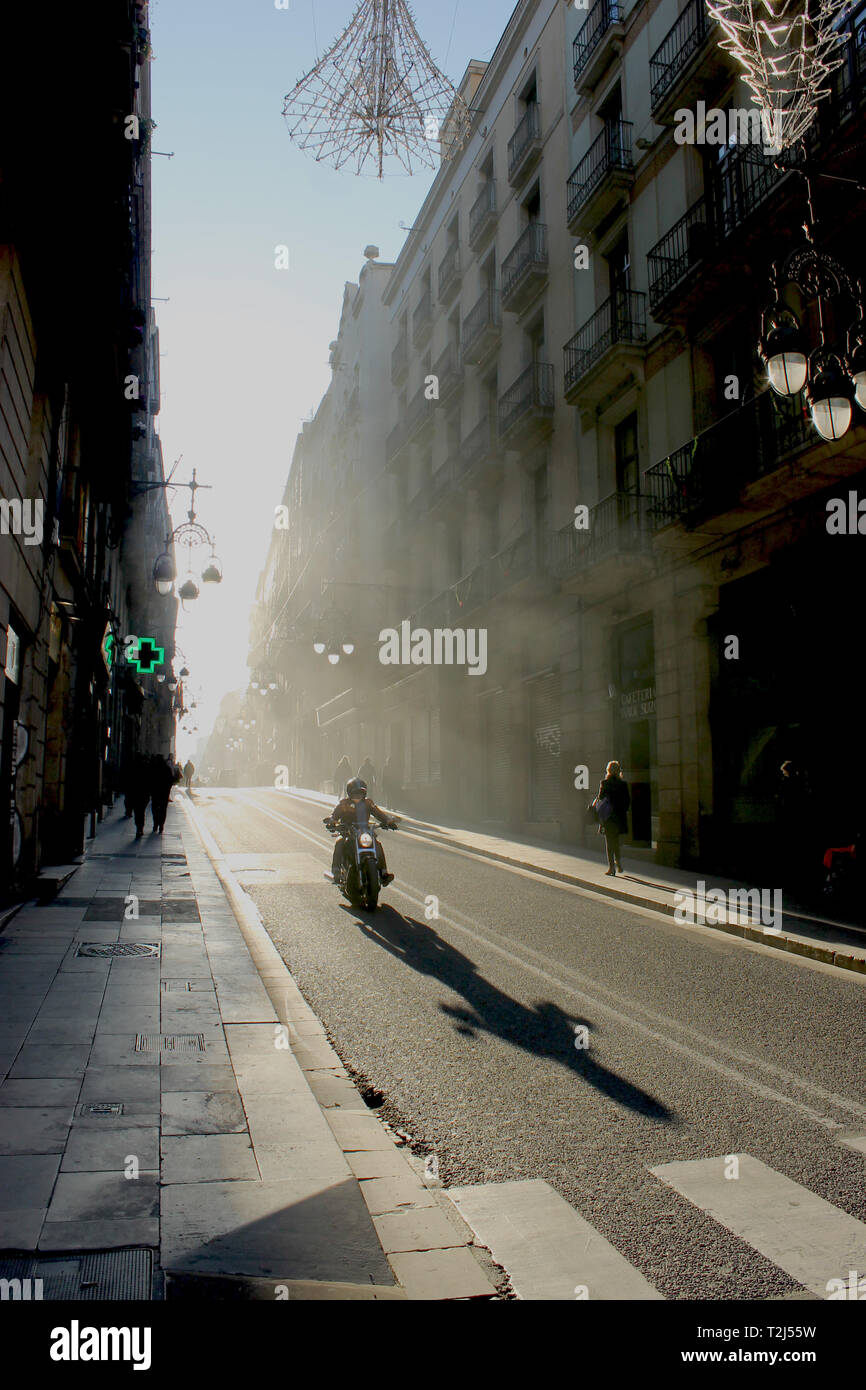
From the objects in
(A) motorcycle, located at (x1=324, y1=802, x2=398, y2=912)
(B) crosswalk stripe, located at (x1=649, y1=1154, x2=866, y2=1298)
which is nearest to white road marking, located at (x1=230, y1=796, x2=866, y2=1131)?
(B) crosswalk stripe, located at (x1=649, y1=1154, x2=866, y2=1298)

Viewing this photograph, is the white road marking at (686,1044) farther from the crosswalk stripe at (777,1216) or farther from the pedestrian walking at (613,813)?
the pedestrian walking at (613,813)

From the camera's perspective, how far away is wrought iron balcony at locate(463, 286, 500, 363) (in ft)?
84.2

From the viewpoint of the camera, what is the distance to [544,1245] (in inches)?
121

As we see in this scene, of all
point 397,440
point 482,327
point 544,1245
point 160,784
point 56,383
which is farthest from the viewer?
point 397,440

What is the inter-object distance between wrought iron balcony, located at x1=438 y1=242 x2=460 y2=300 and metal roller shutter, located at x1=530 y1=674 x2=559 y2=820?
15234 mm

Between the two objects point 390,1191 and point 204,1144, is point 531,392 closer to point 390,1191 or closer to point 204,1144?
point 204,1144

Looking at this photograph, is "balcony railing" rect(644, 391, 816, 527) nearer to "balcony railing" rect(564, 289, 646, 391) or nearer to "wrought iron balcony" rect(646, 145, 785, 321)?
"wrought iron balcony" rect(646, 145, 785, 321)

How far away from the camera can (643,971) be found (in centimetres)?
762

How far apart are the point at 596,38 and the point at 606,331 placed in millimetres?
6285

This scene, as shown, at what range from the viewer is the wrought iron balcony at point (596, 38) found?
18641 millimetres

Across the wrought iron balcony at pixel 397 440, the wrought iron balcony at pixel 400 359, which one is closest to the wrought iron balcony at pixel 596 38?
the wrought iron balcony at pixel 397 440

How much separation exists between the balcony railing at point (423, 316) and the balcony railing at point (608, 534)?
16.8m

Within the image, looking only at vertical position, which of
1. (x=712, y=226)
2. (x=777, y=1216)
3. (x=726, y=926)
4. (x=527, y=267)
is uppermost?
(x=527, y=267)

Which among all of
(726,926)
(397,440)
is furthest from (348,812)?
(397,440)
